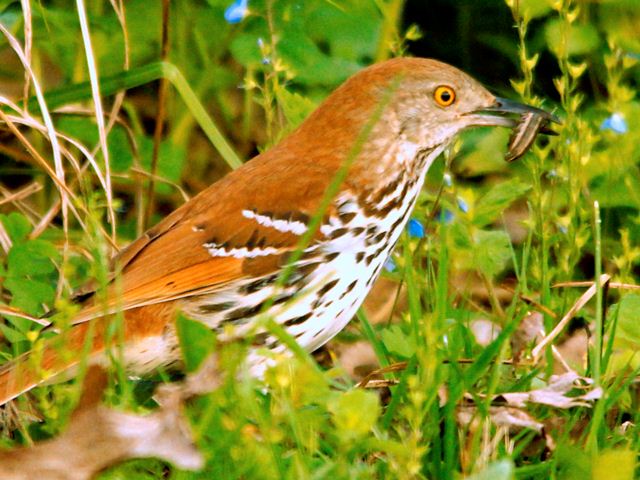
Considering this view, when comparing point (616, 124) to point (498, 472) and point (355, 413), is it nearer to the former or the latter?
point (498, 472)

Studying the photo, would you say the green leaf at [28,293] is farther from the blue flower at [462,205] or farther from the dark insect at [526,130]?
the dark insect at [526,130]

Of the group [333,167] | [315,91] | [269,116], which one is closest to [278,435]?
[333,167]

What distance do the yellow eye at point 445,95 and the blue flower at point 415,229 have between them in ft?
1.24

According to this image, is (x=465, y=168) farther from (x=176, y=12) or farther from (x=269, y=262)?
Result: (x=269, y=262)

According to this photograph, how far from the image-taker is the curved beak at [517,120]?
383cm

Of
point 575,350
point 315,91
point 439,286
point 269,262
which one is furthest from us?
point 315,91

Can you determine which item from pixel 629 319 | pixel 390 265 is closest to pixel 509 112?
pixel 390 265

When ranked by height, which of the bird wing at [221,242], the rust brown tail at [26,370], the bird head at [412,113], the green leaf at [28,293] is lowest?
the green leaf at [28,293]

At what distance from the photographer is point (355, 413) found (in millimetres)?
2475

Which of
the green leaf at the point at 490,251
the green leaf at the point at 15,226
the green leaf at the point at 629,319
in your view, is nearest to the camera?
the green leaf at the point at 629,319

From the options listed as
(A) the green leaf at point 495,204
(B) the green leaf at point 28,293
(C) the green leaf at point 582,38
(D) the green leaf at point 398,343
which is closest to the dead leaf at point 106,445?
(D) the green leaf at point 398,343

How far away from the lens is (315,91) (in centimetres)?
511

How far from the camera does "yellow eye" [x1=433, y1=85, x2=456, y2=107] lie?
384cm

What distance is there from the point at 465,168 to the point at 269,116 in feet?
5.28
